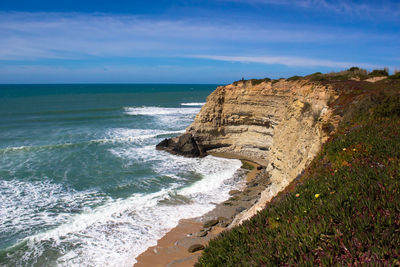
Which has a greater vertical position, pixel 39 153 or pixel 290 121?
pixel 290 121

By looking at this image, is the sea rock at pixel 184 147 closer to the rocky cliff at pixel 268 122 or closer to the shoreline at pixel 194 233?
the rocky cliff at pixel 268 122

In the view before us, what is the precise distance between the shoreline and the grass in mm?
3626

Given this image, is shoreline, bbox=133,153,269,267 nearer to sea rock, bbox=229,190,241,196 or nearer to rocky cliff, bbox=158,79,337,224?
sea rock, bbox=229,190,241,196

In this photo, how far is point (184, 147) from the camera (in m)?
29.0

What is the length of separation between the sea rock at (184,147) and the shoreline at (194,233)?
943 centimetres

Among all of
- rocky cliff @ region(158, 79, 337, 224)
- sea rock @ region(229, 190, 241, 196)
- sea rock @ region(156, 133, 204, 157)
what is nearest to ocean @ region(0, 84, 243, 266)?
sea rock @ region(229, 190, 241, 196)

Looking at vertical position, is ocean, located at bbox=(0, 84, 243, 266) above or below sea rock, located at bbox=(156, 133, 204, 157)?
below

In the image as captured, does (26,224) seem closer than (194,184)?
Yes

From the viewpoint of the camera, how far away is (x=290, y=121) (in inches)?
760

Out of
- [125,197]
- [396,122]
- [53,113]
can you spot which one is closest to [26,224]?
[125,197]

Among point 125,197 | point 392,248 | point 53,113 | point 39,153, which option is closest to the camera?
point 392,248

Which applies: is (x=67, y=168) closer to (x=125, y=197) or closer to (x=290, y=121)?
(x=125, y=197)

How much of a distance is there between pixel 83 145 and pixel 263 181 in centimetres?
2082

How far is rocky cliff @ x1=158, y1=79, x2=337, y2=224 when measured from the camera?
53.8ft
